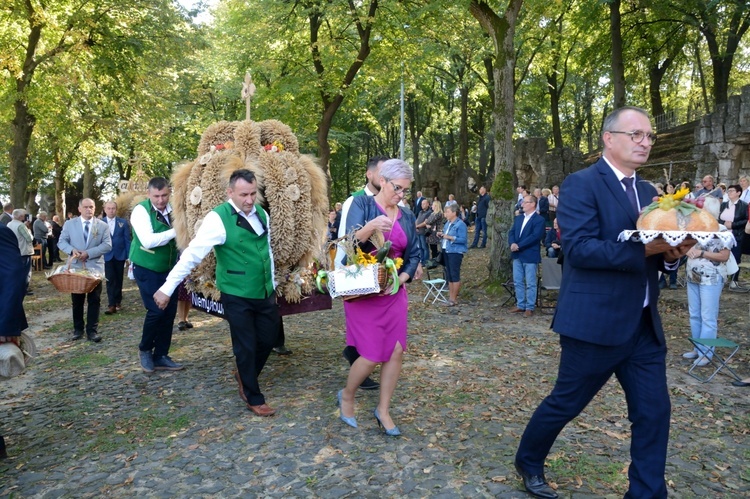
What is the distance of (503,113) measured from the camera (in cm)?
1198

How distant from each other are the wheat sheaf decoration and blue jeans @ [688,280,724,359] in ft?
14.6

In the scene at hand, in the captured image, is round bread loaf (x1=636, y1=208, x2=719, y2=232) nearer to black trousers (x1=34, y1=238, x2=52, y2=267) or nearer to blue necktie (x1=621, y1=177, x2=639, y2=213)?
blue necktie (x1=621, y1=177, x2=639, y2=213)

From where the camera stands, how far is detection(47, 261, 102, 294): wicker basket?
25.9 feet

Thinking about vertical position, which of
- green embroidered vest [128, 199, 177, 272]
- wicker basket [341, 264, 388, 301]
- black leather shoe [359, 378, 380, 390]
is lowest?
black leather shoe [359, 378, 380, 390]

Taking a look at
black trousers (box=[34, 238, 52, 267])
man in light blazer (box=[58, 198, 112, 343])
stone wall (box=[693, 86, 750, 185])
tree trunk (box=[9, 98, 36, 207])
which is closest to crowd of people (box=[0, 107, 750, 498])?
man in light blazer (box=[58, 198, 112, 343])

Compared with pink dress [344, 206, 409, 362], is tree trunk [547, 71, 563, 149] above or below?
above

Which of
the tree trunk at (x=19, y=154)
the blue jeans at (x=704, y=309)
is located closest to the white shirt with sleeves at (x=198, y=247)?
the blue jeans at (x=704, y=309)

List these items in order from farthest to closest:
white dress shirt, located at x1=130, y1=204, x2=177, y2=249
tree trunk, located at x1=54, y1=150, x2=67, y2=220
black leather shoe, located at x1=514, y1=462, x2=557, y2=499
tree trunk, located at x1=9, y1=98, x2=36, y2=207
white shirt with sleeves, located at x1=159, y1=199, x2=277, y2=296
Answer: tree trunk, located at x1=54, y1=150, x2=67, y2=220, tree trunk, located at x1=9, y1=98, x2=36, y2=207, white dress shirt, located at x1=130, y1=204, x2=177, y2=249, white shirt with sleeves, located at x1=159, y1=199, x2=277, y2=296, black leather shoe, located at x1=514, y1=462, x2=557, y2=499

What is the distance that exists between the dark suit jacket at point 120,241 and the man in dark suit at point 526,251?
7010mm

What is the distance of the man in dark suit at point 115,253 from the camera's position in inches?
435

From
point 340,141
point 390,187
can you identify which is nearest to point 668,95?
point 340,141

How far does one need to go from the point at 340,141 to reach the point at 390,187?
3209cm

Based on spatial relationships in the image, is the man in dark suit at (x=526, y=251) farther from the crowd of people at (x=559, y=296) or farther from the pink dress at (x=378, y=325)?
the pink dress at (x=378, y=325)

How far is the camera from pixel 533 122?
147ft
